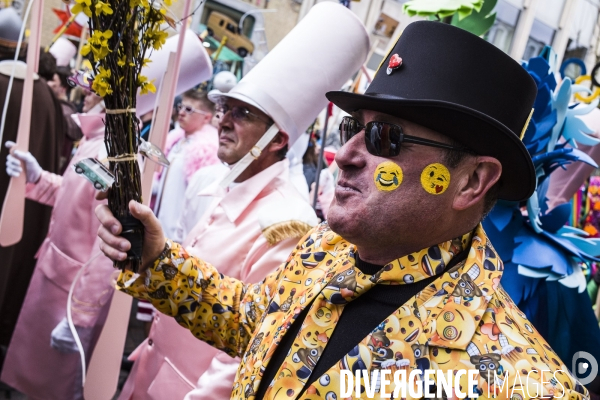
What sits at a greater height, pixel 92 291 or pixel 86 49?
pixel 86 49

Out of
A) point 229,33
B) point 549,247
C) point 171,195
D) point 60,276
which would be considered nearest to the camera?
point 549,247

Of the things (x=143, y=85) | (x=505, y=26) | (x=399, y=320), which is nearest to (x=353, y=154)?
(x=399, y=320)

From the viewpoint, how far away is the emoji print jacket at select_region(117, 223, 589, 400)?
4.29ft

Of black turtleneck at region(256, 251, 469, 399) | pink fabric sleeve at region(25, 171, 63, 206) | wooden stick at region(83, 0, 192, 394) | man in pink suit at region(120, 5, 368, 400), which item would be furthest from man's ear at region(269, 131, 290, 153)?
pink fabric sleeve at region(25, 171, 63, 206)

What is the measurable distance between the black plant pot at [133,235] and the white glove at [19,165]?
1392mm

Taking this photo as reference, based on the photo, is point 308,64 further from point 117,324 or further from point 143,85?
point 117,324

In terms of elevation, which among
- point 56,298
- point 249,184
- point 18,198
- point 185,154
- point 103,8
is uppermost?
point 103,8

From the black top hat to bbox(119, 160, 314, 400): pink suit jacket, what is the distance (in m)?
0.91

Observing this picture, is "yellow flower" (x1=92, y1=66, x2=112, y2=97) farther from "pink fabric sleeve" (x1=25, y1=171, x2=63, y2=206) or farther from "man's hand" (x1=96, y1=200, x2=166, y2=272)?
"pink fabric sleeve" (x1=25, y1=171, x2=63, y2=206)

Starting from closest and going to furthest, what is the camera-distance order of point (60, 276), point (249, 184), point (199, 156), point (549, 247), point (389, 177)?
point (389, 177), point (549, 247), point (249, 184), point (60, 276), point (199, 156)

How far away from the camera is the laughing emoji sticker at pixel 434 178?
1.50m

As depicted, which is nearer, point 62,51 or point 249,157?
point 249,157

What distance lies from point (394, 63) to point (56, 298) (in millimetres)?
2772

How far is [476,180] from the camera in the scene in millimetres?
1552
